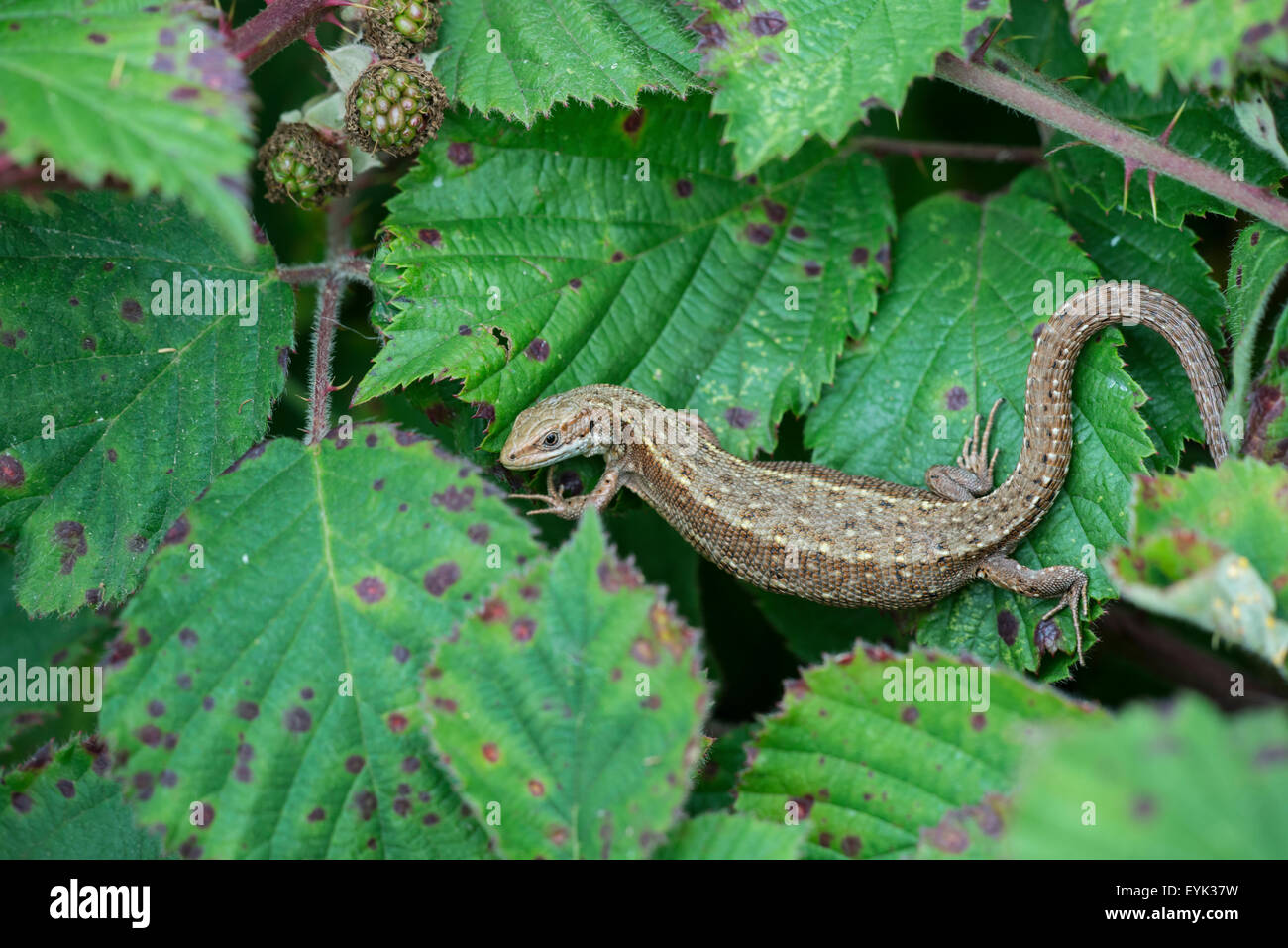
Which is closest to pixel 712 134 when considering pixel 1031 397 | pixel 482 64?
pixel 482 64

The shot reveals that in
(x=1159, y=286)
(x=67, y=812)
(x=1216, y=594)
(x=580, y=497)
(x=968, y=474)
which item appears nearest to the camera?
(x=1216, y=594)

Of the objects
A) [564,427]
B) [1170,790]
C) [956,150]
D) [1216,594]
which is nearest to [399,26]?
[564,427]

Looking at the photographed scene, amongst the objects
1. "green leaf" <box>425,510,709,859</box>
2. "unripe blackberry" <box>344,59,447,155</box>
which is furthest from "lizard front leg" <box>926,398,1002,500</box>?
"unripe blackberry" <box>344,59,447,155</box>

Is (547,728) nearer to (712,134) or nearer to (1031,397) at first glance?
(1031,397)

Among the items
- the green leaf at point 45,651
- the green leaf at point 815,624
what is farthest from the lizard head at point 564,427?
the green leaf at point 45,651

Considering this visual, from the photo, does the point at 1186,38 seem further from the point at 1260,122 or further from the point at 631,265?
the point at 631,265
